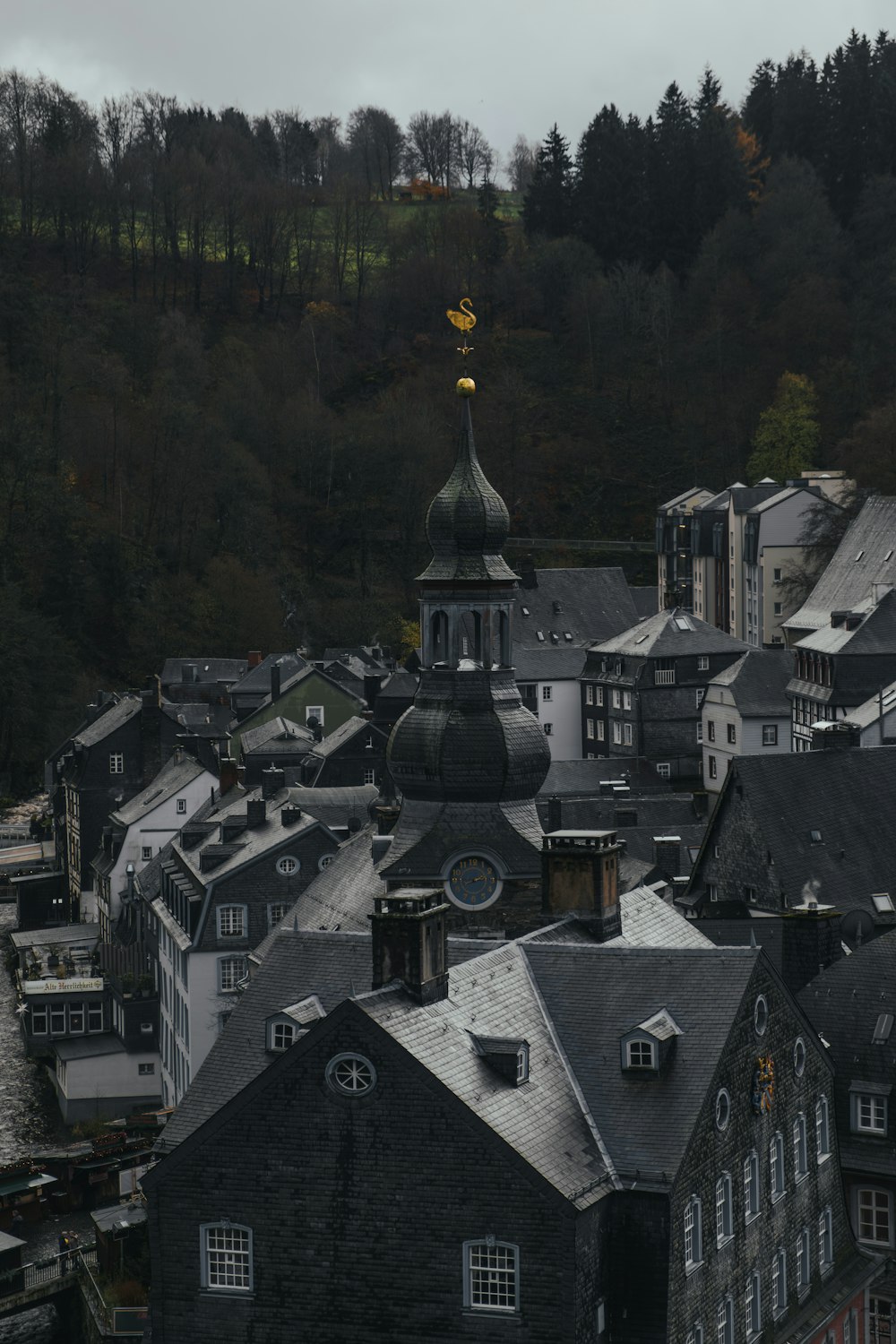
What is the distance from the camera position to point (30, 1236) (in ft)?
165

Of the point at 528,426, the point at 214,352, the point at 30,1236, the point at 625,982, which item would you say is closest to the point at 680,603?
the point at 528,426

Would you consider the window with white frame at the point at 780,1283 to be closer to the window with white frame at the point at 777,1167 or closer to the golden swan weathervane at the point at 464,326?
the window with white frame at the point at 777,1167

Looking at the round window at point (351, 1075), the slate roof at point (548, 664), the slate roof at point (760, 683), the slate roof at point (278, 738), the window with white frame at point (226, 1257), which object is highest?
the slate roof at point (548, 664)

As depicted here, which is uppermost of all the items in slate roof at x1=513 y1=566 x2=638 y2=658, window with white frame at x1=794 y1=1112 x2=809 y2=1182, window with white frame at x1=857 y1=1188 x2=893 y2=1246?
slate roof at x1=513 y1=566 x2=638 y2=658

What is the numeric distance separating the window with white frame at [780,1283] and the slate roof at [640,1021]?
414 centimetres

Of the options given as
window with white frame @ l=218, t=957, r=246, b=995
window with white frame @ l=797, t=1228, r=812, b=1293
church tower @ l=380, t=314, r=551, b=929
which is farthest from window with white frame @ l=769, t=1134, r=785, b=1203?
window with white frame @ l=218, t=957, r=246, b=995

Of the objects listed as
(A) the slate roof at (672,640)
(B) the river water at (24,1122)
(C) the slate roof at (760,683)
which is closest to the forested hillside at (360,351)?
(A) the slate roof at (672,640)

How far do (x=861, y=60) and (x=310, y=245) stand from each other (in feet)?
141

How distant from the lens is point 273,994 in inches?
1266

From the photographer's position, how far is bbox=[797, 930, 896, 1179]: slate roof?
123ft

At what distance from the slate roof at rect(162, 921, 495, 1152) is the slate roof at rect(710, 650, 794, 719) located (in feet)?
168

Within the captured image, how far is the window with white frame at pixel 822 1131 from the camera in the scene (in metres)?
33.9

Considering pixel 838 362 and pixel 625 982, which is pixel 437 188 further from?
pixel 625 982

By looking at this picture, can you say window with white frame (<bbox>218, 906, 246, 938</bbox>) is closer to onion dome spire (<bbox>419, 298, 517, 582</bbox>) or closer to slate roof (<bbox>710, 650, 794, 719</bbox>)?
onion dome spire (<bbox>419, 298, 517, 582</bbox>)
